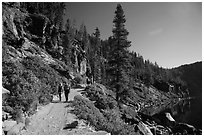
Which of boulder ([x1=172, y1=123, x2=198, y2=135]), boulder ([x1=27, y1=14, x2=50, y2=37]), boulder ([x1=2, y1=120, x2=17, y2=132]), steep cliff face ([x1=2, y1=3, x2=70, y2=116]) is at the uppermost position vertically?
boulder ([x1=27, y1=14, x2=50, y2=37])

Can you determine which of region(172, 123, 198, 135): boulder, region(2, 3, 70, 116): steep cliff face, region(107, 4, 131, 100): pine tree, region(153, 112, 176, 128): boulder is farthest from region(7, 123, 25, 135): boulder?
region(153, 112, 176, 128): boulder

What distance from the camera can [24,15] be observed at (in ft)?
162

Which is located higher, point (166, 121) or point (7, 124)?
point (7, 124)

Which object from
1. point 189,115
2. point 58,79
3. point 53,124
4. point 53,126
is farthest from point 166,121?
point 53,126

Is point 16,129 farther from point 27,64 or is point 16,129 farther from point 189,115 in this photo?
point 189,115

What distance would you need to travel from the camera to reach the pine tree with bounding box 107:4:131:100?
999 inches

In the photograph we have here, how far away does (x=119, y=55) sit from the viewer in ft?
83.9

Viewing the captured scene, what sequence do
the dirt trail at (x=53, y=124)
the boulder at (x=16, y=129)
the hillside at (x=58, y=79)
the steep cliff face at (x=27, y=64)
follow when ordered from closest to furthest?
the boulder at (x=16, y=129)
the dirt trail at (x=53, y=124)
the hillside at (x=58, y=79)
the steep cliff face at (x=27, y=64)

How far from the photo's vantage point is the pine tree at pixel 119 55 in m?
25.4

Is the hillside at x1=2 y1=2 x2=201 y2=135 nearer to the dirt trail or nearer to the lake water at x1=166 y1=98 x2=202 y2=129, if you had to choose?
the dirt trail

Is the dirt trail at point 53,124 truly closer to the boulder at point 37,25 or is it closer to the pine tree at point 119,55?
the pine tree at point 119,55

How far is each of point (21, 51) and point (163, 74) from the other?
5636 inches

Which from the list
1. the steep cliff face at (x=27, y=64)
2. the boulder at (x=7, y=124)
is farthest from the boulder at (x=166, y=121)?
the boulder at (x=7, y=124)

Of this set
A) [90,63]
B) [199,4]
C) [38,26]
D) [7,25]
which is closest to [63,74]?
[7,25]
